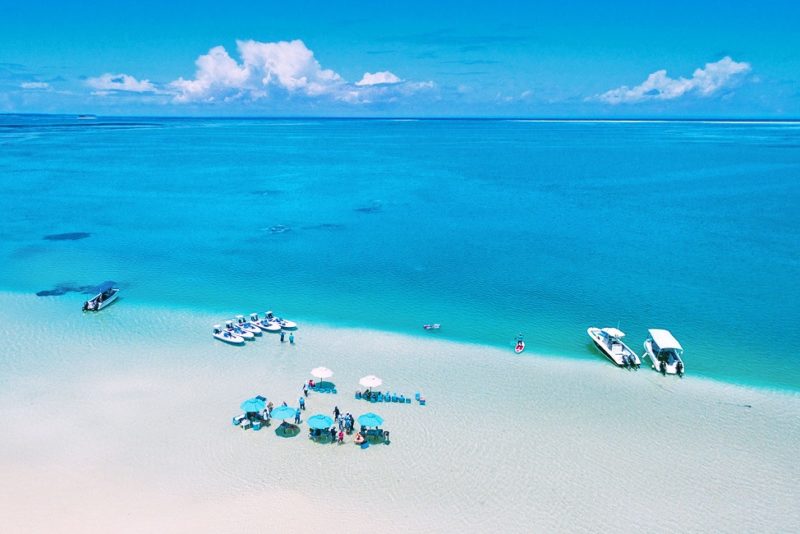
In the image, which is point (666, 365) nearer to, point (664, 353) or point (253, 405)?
point (664, 353)

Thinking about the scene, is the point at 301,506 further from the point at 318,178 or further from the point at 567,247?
the point at 318,178

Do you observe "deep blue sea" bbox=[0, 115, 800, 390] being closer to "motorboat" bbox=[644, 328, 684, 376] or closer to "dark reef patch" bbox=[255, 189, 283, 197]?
"dark reef patch" bbox=[255, 189, 283, 197]

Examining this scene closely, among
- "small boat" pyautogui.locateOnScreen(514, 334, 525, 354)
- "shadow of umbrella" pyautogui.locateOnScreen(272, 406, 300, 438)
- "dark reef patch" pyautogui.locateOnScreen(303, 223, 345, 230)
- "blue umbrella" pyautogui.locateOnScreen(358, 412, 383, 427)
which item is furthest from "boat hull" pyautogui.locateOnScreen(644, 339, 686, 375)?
"dark reef patch" pyautogui.locateOnScreen(303, 223, 345, 230)

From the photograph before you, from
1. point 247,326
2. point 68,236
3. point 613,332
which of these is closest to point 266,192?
point 68,236

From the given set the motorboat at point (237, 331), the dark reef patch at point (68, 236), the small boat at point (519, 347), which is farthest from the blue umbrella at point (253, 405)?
the dark reef patch at point (68, 236)

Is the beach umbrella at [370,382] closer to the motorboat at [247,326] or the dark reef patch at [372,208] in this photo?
the motorboat at [247,326]

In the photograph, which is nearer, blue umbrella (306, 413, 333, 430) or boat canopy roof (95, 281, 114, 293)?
blue umbrella (306, 413, 333, 430)
